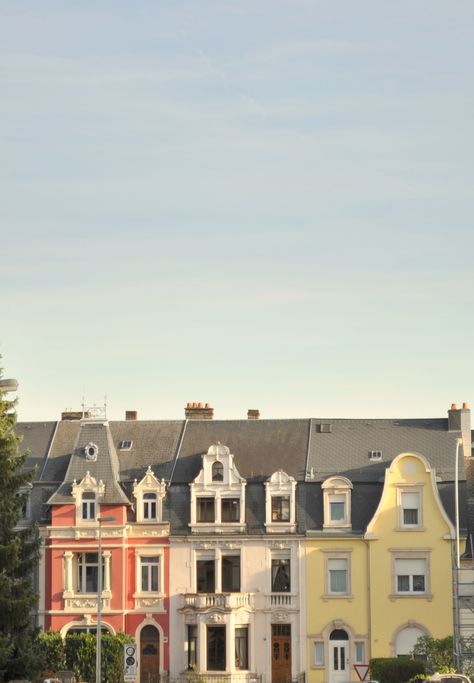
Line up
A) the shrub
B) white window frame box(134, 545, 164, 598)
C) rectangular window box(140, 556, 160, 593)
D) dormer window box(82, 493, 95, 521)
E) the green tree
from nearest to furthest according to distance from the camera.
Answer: the green tree < the shrub < white window frame box(134, 545, 164, 598) < rectangular window box(140, 556, 160, 593) < dormer window box(82, 493, 95, 521)

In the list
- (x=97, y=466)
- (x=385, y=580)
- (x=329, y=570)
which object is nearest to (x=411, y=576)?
(x=385, y=580)

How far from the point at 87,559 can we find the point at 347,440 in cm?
1531

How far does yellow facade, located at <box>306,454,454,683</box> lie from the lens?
80.8 metres

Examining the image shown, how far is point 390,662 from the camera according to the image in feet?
240

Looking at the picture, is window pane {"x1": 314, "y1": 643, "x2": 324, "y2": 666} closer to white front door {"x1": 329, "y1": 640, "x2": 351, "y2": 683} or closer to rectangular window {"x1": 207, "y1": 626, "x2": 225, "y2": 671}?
white front door {"x1": 329, "y1": 640, "x2": 351, "y2": 683}

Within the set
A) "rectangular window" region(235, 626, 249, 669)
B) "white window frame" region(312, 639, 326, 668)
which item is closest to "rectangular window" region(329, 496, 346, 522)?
"white window frame" region(312, 639, 326, 668)

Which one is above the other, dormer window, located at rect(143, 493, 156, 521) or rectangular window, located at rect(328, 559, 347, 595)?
dormer window, located at rect(143, 493, 156, 521)

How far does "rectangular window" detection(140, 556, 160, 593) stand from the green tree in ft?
46.0

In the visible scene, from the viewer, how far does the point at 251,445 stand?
85.9 m

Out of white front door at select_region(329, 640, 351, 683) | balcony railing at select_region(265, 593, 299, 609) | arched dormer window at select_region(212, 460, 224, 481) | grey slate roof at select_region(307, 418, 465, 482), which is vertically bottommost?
white front door at select_region(329, 640, 351, 683)

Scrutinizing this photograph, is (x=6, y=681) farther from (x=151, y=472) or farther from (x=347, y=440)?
(x=347, y=440)

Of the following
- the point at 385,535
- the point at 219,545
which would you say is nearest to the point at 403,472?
the point at 385,535

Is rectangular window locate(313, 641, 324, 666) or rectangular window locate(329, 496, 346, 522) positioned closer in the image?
rectangular window locate(313, 641, 324, 666)

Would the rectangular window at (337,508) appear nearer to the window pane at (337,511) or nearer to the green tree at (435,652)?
the window pane at (337,511)
